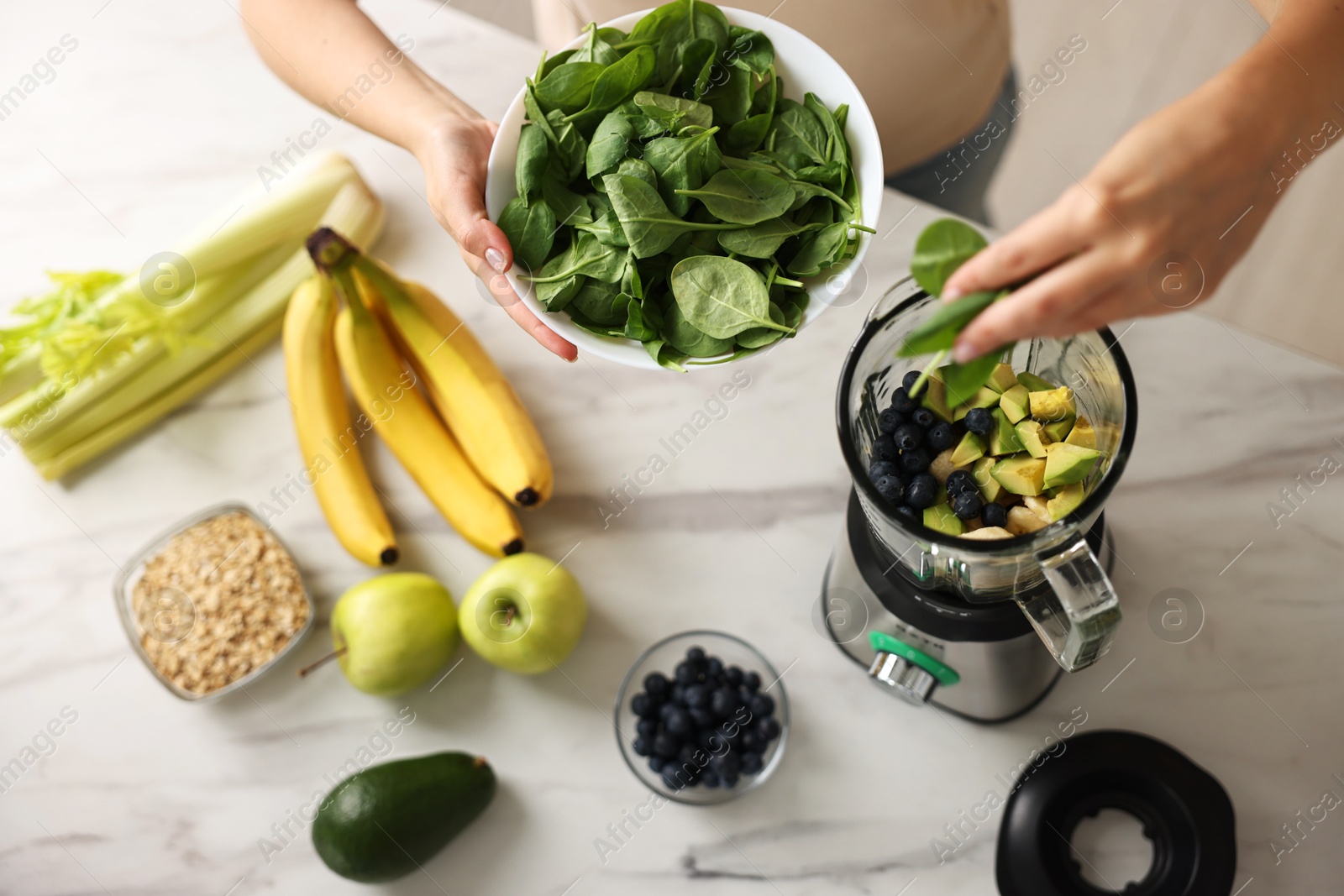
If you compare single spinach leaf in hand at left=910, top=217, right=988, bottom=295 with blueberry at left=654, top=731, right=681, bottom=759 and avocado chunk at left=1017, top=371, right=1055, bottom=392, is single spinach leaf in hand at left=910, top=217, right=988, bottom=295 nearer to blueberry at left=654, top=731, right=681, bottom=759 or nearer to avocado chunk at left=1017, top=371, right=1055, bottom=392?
avocado chunk at left=1017, top=371, right=1055, bottom=392

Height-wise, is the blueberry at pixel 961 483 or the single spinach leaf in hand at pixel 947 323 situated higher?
the single spinach leaf in hand at pixel 947 323

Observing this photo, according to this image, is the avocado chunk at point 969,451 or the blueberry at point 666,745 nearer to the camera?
the avocado chunk at point 969,451

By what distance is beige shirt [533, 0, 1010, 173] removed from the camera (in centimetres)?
90

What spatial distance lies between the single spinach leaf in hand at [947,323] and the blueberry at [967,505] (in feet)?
0.56

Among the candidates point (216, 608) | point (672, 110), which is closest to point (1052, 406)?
point (672, 110)

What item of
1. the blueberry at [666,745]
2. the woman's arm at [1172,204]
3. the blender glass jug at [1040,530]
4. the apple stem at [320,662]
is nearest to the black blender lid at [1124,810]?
the blender glass jug at [1040,530]

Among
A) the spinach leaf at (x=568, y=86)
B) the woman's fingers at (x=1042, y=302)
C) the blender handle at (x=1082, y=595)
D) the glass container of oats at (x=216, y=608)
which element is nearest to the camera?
the woman's fingers at (x=1042, y=302)

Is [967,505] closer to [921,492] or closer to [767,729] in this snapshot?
[921,492]

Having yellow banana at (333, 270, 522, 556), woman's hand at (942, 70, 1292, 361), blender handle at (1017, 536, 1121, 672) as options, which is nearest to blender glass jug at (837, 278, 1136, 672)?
blender handle at (1017, 536, 1121, 672)

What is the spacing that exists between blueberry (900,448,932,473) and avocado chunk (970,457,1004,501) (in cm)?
3

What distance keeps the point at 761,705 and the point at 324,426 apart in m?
0.58

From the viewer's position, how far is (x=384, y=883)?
94 cm

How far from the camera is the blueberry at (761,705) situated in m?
0.92

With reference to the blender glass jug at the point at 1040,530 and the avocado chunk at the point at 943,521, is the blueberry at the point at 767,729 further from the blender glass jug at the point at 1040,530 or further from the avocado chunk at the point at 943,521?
the avocado chunk at the point at 943,521
